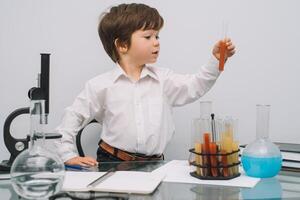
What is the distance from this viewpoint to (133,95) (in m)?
1.16

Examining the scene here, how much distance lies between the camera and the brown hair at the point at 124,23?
1124 millimetres

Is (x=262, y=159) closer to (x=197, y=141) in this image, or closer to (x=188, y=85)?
(x=197, y=141)

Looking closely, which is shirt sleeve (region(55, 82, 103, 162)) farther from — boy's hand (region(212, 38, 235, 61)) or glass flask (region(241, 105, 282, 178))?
glass flask (region(241, 105, 282, 178))

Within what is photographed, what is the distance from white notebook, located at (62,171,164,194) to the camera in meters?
0.69

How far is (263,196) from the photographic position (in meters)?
0.68

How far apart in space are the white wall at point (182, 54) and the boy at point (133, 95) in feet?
0.50

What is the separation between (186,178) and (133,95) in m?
0.41

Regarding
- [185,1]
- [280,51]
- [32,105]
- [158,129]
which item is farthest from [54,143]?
[280,51]

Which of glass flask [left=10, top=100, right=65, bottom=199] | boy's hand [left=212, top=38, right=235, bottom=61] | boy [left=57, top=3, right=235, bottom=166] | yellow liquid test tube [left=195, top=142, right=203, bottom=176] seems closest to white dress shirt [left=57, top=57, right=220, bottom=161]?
boy [left=57, top=3, right=235, bottom=166]

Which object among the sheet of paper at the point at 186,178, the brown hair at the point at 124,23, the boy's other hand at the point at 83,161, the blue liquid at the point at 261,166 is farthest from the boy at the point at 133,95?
the blue liquid at the point at 261,166

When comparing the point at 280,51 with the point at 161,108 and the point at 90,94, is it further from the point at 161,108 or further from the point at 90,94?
the point at 90,94

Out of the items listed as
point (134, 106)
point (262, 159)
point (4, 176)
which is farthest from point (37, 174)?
point (134, 106)

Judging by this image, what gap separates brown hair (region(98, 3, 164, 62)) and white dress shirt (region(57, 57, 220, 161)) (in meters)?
0.08

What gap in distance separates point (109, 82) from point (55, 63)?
0.81ft
